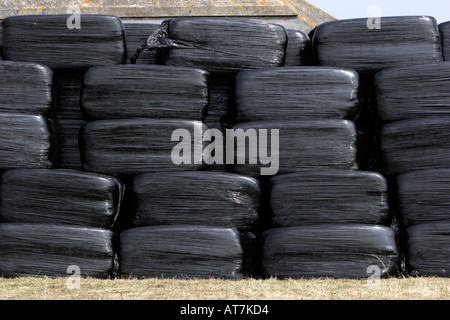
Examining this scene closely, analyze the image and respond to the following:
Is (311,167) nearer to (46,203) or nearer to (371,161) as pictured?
(371,161)

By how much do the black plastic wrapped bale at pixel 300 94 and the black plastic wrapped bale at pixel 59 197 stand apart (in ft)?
3.14

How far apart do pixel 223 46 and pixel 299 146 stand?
2.58ft

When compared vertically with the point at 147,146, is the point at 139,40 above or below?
above

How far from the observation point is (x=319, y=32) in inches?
149

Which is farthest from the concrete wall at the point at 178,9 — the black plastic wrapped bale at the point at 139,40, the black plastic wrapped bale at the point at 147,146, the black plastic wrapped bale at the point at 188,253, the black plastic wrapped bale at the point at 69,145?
the black plastic wrapped bale at the point at 188,253

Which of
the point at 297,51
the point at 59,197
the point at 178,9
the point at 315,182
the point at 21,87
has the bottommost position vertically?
the point at 59,197

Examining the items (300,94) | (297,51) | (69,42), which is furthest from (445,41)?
(69,42)

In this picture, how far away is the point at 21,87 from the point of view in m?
3.58

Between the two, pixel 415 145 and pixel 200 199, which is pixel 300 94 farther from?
pixel 200 199

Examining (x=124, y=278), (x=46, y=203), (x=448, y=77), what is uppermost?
(x=448, y=77)

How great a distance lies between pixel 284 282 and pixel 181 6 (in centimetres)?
446

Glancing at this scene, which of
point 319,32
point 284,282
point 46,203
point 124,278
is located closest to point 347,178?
point 284,282

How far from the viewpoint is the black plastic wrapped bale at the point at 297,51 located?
3883mm

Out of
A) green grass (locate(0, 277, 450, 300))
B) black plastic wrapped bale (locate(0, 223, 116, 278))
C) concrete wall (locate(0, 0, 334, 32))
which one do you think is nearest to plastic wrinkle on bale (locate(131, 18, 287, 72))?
black plastic wrapped bale (locate(0, 223, 116, 278))
